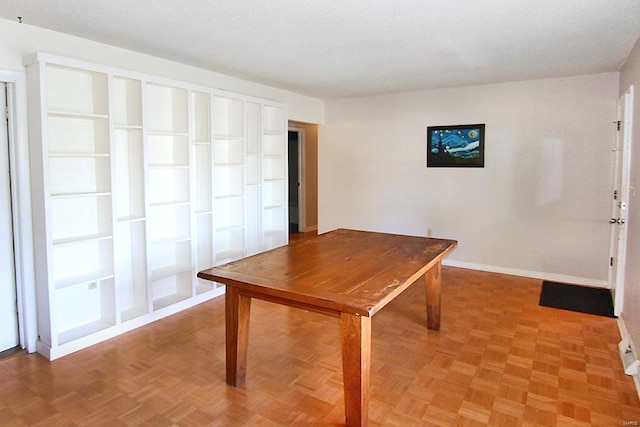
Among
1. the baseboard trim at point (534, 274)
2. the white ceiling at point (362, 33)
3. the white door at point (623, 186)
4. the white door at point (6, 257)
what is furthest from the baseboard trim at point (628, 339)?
the white door at point (6, 257)

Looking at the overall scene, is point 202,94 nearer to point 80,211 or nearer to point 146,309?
point 80,211

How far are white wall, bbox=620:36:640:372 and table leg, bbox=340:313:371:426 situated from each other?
195 centimetres

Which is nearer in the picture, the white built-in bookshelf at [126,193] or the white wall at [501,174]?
the white built-in bookshelf at [126,193]

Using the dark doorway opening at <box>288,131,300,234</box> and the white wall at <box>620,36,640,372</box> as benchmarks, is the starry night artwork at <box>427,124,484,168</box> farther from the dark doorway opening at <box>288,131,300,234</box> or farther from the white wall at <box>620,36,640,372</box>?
the dark doorway opening at <box>288,131,300,234</box>

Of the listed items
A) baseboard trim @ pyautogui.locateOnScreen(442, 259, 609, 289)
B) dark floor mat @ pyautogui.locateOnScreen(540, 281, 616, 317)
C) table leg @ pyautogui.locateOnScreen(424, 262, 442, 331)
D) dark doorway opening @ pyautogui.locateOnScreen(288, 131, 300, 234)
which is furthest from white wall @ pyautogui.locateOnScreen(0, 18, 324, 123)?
dark floor mat @ pyautogui.locateOnScreen(540, 281, 616, 317)

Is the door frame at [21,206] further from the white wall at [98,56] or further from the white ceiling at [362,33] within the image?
the white ceiling at [362,33]

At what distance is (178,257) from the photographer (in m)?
4.02

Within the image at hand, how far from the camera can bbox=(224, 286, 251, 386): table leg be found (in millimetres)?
2465

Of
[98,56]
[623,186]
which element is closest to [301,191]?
[98,56]

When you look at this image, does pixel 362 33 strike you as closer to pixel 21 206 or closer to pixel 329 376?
pixel 329 376

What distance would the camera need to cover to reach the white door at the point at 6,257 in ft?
9.44

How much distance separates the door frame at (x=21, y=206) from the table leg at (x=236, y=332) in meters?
1.57

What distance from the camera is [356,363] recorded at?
2027 mm

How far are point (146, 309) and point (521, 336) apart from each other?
305cm
